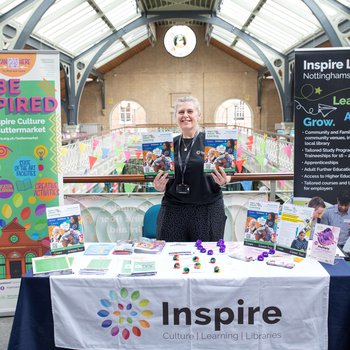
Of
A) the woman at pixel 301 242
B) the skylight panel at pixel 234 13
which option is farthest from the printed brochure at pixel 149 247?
the skylight panel at pixel 234 13

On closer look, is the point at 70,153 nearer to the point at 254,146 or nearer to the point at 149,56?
the point at 254,146

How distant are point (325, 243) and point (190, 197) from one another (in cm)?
82

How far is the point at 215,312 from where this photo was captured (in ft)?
6.29

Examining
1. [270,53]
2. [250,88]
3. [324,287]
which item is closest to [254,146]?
[270,53]

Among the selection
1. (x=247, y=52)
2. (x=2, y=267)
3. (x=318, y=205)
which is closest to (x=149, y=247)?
(x=318, y=205)

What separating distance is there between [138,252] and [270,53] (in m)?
15.1

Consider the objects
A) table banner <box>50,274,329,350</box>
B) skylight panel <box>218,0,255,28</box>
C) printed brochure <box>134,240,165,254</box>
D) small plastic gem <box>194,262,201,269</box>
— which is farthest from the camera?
skylight panel <box>218,0,255,28</box>

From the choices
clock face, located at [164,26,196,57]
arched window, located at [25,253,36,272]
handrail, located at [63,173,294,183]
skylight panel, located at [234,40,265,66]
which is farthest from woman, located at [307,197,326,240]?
clock face, located at [164,26,196,57]

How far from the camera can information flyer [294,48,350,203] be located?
2594mm

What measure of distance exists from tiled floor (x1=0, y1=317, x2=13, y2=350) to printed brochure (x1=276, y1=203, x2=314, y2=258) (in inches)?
69.8

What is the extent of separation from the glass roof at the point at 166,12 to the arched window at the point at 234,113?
10.4 meters

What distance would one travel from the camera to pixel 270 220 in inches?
87.4

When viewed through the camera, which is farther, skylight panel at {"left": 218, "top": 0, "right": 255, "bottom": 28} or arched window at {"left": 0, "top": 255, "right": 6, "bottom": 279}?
skylight panel at {"left": 218, "top": 0, "right": 255, "bottom": 28}

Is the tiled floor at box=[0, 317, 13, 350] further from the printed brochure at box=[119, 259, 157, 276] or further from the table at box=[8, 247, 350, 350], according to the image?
the printed brochure at box=[119, 259, 157, 276]
